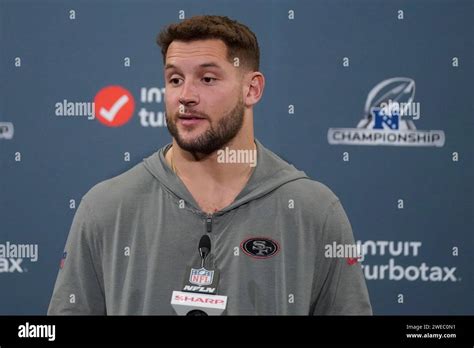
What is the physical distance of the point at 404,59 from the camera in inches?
107

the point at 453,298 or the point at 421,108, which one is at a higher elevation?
the point at 421,108

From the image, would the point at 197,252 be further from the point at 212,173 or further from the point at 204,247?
the point at 212,173

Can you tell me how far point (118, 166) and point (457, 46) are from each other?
53.9 inches

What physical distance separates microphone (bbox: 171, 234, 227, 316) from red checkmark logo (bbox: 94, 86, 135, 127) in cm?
60

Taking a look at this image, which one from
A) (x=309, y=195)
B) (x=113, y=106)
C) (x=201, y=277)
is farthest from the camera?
(x=113, y=106)

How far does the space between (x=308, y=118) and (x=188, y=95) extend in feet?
1.66

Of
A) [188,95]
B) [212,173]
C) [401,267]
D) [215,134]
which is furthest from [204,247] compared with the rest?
[401,267]

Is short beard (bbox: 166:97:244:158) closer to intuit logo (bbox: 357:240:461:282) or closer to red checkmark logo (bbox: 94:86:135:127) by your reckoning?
red checkmark logo (bbox: 94:86:135:127)

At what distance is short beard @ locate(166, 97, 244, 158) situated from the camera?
250 centimetres

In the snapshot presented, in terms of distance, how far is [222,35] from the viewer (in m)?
2.50

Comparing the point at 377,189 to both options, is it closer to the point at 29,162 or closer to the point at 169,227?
the point at 169,227
